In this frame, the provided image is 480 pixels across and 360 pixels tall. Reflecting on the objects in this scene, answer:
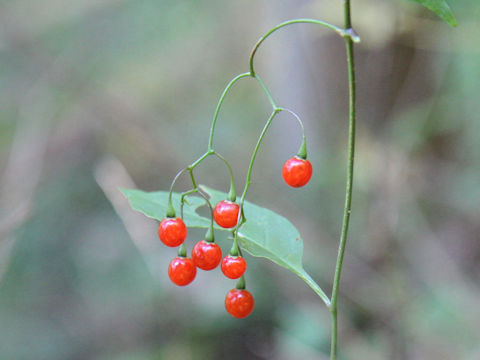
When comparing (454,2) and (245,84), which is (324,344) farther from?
(245,84)

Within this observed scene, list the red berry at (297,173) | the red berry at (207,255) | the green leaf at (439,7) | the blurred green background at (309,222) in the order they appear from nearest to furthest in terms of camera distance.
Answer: the green leaf at (439,7), the red berry at (297,173), the red berry at (207,255), the blurred green background at (309,222)

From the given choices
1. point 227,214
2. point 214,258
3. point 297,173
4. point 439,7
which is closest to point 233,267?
point 214,258

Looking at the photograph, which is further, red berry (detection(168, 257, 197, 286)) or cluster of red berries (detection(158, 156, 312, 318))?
red berry (detection(168, 257, 197, 286))

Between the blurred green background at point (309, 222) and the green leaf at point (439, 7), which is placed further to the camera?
the blurred green background at point (309, 222)

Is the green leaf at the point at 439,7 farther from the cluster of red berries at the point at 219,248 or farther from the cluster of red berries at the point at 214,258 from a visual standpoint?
the cluster of red berries at the point at 214,258

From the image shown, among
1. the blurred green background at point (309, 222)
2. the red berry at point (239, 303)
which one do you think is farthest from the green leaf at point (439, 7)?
the blurred green background at point (309, 222)

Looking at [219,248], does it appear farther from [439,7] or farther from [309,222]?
[309,222]

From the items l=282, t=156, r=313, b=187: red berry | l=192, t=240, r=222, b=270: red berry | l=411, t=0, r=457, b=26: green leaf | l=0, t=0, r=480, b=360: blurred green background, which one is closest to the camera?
l=411, t=0, r=457, b=26: green leaf

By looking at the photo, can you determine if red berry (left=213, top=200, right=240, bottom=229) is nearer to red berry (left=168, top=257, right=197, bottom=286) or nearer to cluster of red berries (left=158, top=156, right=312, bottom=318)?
→ cluster of red berries (left=158, top=156, right=312, bottom=318)

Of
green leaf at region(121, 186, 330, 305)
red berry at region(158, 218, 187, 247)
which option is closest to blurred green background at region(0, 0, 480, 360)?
green leaf at region(121, 186, 330, 305)
